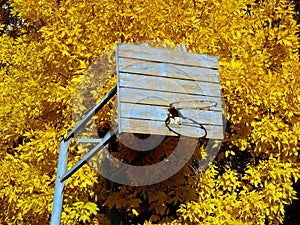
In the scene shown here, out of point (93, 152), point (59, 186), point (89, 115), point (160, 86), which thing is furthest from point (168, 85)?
point (59, 186)

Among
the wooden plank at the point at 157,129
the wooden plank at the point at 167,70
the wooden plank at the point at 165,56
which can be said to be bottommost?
the wooden plank at the point at 157,129

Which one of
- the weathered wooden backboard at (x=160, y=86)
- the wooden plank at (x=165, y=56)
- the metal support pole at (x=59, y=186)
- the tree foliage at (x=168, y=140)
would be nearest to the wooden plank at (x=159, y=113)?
the weathered wooden backboard at (x=160, y=86)

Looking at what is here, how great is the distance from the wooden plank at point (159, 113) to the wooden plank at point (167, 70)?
33 centimetres

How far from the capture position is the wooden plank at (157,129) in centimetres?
450

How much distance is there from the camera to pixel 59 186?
520 cm

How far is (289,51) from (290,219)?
3.83m

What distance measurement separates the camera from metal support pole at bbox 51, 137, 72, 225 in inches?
199

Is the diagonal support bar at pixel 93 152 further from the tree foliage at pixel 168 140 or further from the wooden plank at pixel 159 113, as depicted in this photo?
the tree foliage at pixel 168 140

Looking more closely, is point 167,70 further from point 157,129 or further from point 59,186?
point 59,186

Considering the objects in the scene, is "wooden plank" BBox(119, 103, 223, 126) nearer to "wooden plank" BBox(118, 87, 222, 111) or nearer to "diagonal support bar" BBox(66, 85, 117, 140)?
"wooden plank" BBox(118, 87, 222, 111)

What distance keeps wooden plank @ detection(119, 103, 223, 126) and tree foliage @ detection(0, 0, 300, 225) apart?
27.7 inches

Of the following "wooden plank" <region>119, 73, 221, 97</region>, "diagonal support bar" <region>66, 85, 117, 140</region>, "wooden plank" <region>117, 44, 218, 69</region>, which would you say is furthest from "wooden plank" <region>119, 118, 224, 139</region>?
"wooden plank" <region>117, 44, 218, 69</region>

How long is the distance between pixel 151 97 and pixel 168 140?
3.14 feet

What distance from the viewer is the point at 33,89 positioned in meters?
5.88
